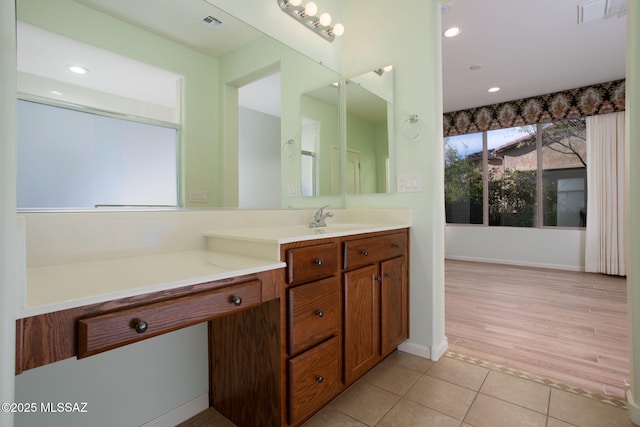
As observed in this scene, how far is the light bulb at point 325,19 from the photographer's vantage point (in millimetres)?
2145

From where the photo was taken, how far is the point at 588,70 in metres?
3.76

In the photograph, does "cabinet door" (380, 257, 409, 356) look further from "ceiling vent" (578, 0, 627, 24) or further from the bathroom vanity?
"ceiling vent" (578, 0, 627, 24)

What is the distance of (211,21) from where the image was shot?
1544mm

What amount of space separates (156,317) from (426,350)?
1.74 meters

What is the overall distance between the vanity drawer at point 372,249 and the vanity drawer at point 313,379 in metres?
0.40

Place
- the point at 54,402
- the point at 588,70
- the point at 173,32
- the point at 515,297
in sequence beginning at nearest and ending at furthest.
A: the point at 54,402 < the point at 173,32 < the point at 515,297 < the point at 588,70

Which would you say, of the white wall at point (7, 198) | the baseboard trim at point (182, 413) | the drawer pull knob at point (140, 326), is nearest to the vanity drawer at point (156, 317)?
the drawer pull knob at point (140, 326)

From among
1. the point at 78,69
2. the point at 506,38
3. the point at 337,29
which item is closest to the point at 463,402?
the point at 78,69

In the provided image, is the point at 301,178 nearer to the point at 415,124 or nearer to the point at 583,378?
the point at 415,124

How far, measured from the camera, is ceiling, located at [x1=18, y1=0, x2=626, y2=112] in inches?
56.3

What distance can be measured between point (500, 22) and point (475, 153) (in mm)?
3059

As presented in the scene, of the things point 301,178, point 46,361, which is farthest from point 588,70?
point 46,361

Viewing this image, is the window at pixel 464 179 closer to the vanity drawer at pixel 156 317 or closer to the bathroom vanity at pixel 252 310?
the bathroom vanity at pixel 252 310

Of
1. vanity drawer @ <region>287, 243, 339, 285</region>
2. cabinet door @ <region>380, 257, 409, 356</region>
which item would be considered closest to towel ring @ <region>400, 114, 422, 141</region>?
cabinet door @ <region>380, 257, 409, 356</region>
